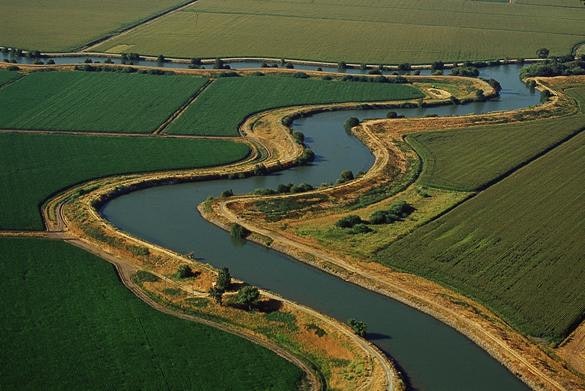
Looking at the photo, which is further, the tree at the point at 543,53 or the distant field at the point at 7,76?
the tree at the point at 543,53

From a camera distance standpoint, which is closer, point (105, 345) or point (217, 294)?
point (105, 345)

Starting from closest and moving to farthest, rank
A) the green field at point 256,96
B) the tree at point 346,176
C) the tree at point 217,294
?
the tree at point 217,294 → the tree at point 346,176 → the green field at point 256,96

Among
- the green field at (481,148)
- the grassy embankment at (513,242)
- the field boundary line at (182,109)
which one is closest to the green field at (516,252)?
the grassy embankment at (513,242)

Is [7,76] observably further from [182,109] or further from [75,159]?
[75,159]

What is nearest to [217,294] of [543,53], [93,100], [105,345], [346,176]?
[105,345]

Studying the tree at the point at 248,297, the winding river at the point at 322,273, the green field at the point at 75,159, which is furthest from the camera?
the green field at the point at 75,159

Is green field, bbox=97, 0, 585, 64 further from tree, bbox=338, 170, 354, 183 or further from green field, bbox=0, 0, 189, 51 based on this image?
tree, bbox=338, 170, 354, 183

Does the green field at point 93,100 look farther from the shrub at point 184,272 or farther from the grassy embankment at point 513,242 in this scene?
the grassy embankment at point 513,242
